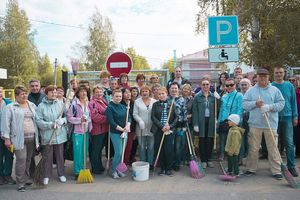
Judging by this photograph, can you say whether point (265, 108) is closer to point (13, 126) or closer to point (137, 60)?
point (13, 126)


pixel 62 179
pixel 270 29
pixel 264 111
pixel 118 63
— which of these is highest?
pixel 270 29

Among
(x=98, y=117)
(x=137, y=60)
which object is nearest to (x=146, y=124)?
(x=98, y=117)

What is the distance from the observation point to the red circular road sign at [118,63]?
8594mm

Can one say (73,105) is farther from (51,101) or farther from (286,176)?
(286,176)

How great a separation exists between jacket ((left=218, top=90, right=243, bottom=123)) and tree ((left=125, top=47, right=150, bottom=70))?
167 ft

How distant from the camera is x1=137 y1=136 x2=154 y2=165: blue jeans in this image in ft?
21.8

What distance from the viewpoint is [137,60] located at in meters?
64.9

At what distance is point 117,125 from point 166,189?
162cm

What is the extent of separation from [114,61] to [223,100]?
3373 mm

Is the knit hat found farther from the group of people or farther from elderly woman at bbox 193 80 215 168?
elderly woman at bbox 193 80 215 168

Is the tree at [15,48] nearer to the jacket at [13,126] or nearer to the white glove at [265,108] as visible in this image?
the jacket at [13,126]

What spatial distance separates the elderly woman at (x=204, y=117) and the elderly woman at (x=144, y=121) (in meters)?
0.96

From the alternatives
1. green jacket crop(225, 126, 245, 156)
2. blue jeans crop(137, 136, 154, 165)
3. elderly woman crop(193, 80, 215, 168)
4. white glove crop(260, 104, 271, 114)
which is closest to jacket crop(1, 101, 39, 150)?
blue jeans crop(137, 136, 154, 165)

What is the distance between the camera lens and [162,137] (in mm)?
6484
